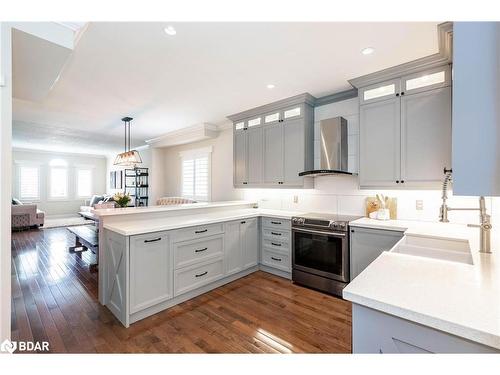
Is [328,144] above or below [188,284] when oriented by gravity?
above

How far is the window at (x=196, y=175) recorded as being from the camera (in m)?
5.52

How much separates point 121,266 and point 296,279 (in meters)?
2.15

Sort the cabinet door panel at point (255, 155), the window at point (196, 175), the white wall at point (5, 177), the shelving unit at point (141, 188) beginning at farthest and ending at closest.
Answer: the shelving unit at point (141, 188) → the window at point (196, 175) → the cabinet door panel at point (255, 155) → the white wall at point (5, 177)

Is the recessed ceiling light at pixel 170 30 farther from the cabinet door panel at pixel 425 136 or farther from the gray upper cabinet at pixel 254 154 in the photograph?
the cabinet door panel at pixel 425 136

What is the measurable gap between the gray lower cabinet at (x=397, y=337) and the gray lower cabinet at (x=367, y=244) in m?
1.79

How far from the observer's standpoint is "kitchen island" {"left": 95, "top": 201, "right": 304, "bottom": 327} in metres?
2.24

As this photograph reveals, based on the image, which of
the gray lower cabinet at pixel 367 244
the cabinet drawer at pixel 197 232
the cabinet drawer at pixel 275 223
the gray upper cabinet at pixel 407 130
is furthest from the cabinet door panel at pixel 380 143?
the cabinet drawer at pixel 197 232

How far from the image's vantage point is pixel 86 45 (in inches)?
81.7

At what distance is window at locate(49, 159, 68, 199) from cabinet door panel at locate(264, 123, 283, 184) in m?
9.64

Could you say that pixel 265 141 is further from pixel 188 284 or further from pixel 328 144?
pixel 188 284

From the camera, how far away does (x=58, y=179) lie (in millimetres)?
9234

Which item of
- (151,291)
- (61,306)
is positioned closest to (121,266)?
(151,291)

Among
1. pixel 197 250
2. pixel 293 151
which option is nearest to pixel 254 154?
pixel 293 151

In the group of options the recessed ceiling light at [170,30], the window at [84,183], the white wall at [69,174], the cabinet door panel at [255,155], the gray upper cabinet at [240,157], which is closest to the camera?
the recessed ceiling light at [170,30]
